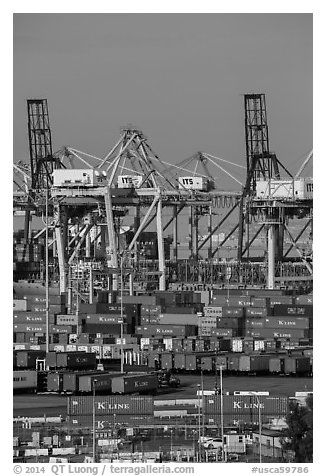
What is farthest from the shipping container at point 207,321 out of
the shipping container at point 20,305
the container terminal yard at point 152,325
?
the shipping container at point 20,305

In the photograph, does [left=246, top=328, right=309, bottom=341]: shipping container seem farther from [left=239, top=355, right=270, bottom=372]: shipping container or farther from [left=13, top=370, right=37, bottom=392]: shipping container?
[left=13, top=370, right=37, bottom=392]: shipping container

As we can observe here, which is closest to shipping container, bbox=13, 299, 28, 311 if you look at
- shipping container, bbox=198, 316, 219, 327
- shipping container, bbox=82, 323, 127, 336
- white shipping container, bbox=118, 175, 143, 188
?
shipping container, bbox=82, 323, 127, 336

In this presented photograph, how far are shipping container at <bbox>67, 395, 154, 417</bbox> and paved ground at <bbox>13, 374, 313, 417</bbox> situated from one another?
0.27 m

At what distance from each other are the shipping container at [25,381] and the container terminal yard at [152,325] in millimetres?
30

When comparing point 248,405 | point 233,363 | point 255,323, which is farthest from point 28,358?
point 248,405

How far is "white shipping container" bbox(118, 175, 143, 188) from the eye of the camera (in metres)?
49.2

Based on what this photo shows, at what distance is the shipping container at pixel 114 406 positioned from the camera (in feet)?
71.8

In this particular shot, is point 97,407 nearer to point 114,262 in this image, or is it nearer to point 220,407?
point 220,407

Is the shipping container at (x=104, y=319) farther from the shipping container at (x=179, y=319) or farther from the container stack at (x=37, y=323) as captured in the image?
the shipping container at (x=179, y=319)

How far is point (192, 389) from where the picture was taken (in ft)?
90.6

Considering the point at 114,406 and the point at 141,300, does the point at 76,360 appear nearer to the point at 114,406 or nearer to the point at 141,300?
the point at 141,300

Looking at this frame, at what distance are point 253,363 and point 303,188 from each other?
1323cm
